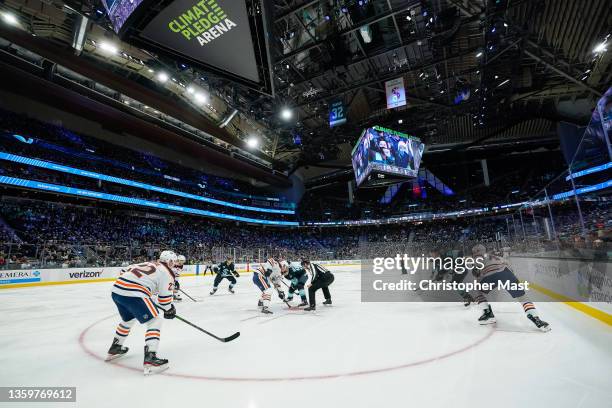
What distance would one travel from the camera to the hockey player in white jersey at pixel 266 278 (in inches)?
257

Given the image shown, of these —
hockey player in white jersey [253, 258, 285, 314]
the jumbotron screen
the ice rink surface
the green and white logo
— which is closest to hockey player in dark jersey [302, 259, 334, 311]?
hockey player in white jersey [253, 258, 285, 314]

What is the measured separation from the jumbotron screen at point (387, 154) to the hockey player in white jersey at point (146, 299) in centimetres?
978

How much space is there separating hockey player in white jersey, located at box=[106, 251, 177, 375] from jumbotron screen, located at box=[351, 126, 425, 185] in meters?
9.78

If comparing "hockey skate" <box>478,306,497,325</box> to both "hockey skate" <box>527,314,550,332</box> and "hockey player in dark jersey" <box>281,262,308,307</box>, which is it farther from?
"hockey player in dark jersey" <box>281,262,308,307</box>

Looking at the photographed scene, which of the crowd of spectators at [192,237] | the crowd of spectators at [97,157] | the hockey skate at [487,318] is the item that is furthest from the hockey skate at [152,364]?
the crowd of spectators at [97,157]

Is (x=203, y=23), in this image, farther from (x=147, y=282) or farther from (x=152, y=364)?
(x=152, y=364)

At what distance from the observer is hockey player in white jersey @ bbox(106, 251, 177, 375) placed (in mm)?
3062

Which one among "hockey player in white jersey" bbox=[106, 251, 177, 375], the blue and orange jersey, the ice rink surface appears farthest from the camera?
the blue and orange jersey

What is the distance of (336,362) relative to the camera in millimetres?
3148

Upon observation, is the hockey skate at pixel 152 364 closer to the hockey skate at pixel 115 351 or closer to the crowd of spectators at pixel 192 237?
the hockey skate at pixel 115 351

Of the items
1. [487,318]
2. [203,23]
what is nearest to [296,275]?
[487,318]

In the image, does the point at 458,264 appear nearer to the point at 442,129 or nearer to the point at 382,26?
the point at 382,26

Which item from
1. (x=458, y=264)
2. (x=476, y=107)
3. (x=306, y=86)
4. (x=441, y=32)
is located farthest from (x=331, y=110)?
(x=458, y=264)

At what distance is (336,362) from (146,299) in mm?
2146
